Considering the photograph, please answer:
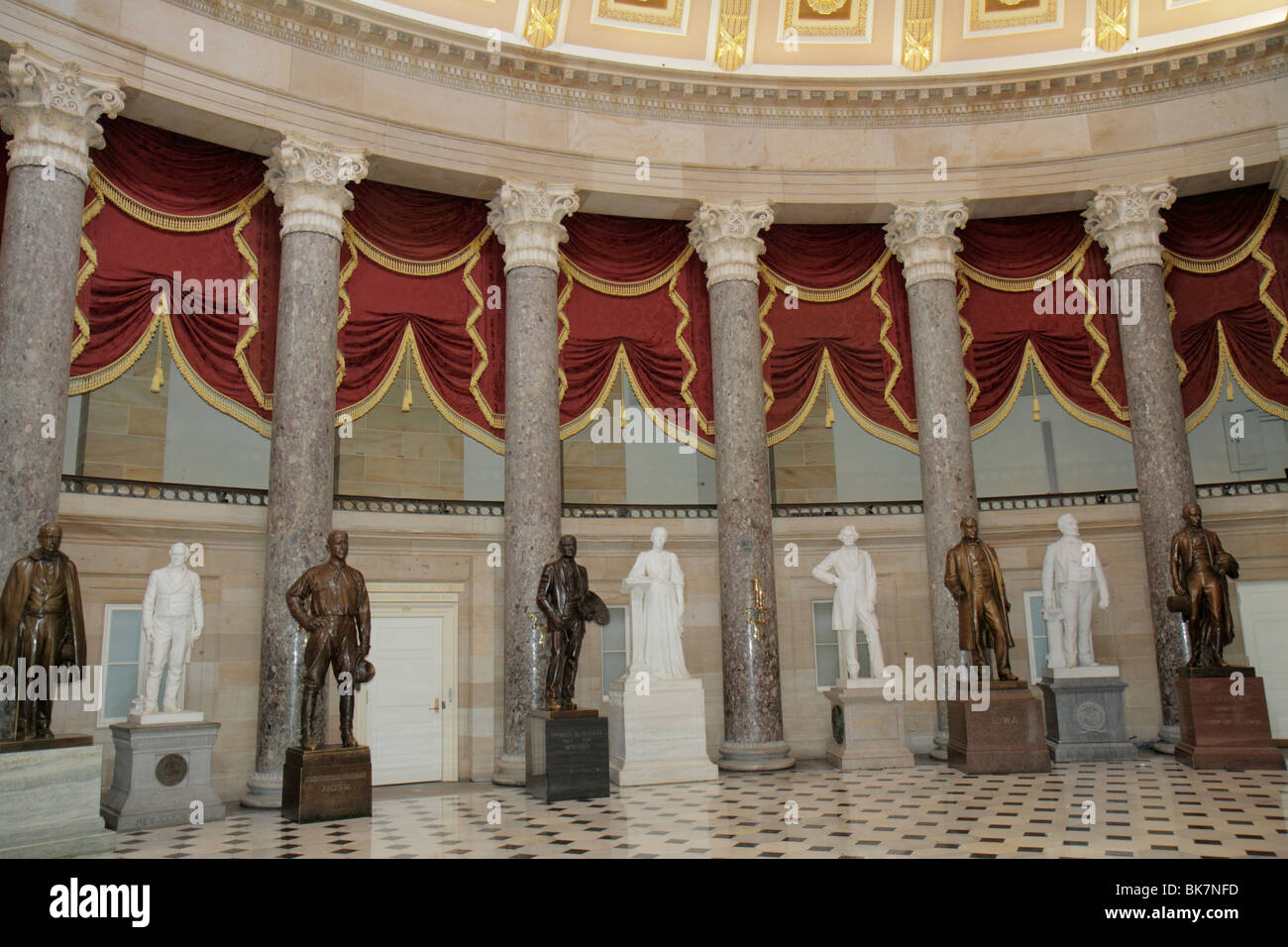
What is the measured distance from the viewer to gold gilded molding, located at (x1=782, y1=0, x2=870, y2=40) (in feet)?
47.3

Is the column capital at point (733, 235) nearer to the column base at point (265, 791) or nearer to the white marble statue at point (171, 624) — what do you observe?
the white marble statue at point (171, 624)

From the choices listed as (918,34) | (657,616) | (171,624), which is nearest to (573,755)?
(657,616)

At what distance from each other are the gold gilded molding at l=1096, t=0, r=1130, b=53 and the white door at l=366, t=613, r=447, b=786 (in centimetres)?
1247

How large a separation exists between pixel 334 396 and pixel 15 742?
535 centimetres

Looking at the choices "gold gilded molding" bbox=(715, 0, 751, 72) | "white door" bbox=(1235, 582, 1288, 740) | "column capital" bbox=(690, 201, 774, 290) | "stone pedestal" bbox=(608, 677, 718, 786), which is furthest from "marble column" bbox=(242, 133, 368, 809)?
"white door" bbox=(1235, 582, 1288, 740)

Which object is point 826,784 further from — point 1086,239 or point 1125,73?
point 1125,73

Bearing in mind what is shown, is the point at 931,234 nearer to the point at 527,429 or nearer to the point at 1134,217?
the point at 1134,217

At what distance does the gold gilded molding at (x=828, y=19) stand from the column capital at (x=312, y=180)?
21.8ft

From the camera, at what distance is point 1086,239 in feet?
48.4

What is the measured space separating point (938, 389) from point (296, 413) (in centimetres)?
828

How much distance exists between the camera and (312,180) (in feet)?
38.7

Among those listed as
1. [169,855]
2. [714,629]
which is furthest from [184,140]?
[714,629]

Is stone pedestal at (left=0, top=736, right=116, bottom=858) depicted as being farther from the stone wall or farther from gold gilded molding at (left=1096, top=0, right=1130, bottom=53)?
gold gilded molding at (left=1096, top=0, right=1130, bottom=53)

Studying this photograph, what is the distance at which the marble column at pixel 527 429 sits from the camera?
1178 centimetres
